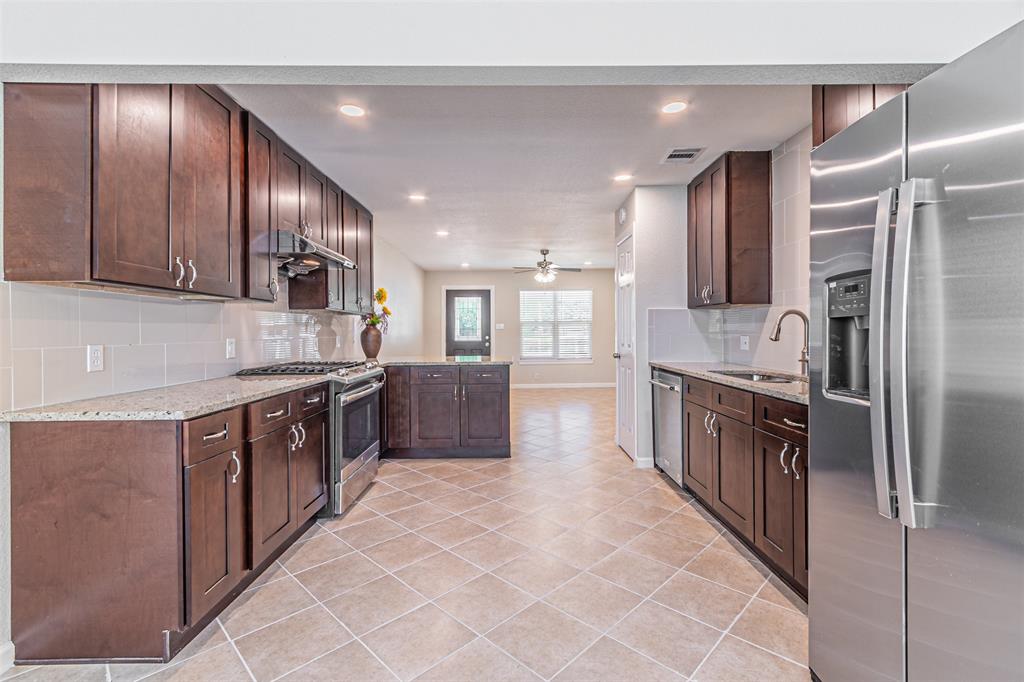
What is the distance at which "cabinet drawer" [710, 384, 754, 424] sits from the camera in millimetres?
2395

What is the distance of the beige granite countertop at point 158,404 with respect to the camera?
162 cm

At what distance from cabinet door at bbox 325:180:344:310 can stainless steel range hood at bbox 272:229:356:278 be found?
0.22 meters

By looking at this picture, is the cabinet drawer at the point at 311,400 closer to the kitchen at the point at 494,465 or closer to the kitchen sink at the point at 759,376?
the kitchen at the point at 494,465

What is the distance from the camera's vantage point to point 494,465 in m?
4.16

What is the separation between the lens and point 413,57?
1.28 metres

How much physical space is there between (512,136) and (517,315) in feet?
21.6

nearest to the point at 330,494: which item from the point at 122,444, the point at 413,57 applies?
the point at 122,444

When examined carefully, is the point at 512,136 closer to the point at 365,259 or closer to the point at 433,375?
the point at 433,375

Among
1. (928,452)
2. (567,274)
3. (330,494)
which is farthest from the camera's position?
(567,274)

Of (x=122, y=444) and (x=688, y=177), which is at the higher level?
(x=688, y=177)

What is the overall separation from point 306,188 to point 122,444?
7.34 feet

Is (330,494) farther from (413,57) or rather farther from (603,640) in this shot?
(413,57)

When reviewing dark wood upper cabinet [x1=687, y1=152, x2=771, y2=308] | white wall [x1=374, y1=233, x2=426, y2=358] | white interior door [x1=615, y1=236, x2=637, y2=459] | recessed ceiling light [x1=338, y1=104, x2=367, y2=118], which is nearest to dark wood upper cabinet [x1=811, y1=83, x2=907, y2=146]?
dark wood upper cabinet [x1=687, y1=152, x2=771, y2=308]

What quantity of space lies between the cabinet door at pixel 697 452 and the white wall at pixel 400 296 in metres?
4.14
